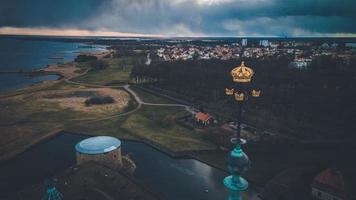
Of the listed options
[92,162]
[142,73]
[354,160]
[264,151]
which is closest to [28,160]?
[92,162]

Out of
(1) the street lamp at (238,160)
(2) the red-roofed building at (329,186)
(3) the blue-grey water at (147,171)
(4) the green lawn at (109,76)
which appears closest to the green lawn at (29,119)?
(3) the blue-grey water at (147,171)

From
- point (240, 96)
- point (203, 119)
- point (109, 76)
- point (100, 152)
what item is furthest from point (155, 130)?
point (109, 76)

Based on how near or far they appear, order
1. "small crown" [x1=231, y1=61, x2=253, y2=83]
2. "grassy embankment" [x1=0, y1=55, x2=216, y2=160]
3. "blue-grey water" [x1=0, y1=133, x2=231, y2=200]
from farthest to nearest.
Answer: "grassy embankment" [x1=0, y1=55, x2=216, y2=160], "blue-grey water" [x1=0, y1=133, x2=231, y2=200], "small crown" [x1=231, y1=61, x2=253, y2=83]

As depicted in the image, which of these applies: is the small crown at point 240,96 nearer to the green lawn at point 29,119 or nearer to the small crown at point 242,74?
the small crown at point 242,74

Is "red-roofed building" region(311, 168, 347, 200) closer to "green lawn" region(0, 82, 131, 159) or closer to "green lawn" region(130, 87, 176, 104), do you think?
"green lawn" region(0, 82, 131, 159)

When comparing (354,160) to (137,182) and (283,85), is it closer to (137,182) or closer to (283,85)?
(137,182)

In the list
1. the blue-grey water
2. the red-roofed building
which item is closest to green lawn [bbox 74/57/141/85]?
the blue-grey water
